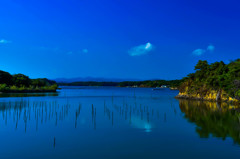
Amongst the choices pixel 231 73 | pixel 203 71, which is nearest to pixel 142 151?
pixel 231 73

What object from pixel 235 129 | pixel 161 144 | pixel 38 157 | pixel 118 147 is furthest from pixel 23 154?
pixel 235 129

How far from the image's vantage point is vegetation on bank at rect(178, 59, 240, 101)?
1347 inches

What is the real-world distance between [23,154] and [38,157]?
103 cm

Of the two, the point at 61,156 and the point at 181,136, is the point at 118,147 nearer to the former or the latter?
the point at 61,156

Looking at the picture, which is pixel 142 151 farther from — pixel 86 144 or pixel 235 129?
pixel 235 129

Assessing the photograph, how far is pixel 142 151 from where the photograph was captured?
11.5 m

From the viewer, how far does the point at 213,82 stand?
42.8 m

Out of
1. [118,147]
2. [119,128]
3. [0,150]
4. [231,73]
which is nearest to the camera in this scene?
[0,150]

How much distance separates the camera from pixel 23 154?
35.8ft

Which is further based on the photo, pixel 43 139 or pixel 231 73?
pixel 231 73

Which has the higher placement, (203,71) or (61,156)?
(203,71)

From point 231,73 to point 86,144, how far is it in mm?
30203

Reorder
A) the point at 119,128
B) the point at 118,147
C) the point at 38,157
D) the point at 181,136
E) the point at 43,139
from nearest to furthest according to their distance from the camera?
the point at 38,157 → the point at 118,147 → the point at 43,139 → the point at 181,136 → the point at 119,128

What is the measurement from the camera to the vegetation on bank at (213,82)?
34.2 meters
